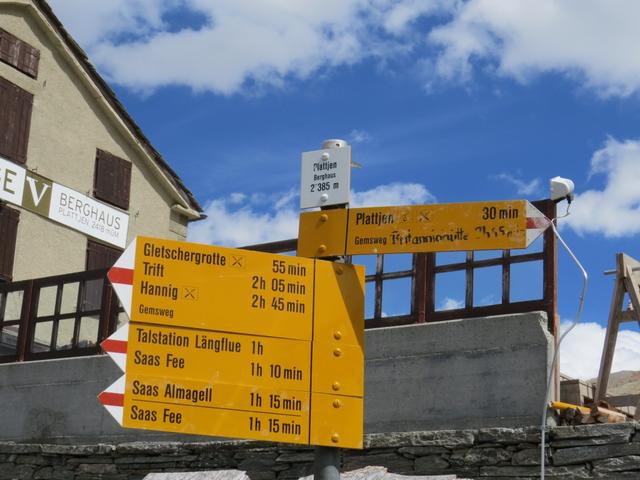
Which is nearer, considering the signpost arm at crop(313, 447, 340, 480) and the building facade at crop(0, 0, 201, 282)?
the signpost arm at crop(313, 447, 340, 480)

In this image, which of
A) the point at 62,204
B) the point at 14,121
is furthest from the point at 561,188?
the point at 62,204

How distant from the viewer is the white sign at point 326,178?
4.38m

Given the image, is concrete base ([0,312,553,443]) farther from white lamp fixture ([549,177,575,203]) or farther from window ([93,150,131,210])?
window ([93,150,131,210])

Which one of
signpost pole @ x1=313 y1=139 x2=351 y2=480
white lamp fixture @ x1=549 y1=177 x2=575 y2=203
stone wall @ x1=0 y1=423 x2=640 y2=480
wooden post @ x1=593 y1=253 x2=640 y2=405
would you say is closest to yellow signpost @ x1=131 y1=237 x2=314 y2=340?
signpost pole @ x1=313 y1=139 x2=351 y2=480

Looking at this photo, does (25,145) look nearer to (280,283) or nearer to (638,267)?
(638,267)

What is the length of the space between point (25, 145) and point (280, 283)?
14.1 metres

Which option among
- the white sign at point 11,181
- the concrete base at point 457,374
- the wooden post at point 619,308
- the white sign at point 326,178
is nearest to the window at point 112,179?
the white sign at point 11,181

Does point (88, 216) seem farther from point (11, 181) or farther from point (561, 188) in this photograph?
point (561, 188)

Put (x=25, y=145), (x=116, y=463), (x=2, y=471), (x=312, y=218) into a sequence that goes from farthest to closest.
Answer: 1. (x=25, y=145)
2. (x=2, y=471)
3. (x=116, y=463)
4. (x=312, y=218)

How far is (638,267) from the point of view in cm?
902

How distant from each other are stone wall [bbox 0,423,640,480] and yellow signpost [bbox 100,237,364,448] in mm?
3976

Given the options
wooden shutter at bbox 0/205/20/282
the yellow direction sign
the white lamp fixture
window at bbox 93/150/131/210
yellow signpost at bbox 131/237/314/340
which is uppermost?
window at bbox 93/150/131/210

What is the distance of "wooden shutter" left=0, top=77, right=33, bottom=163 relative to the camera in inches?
666

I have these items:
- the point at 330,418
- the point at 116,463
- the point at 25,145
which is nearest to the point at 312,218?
the point at 330,418
